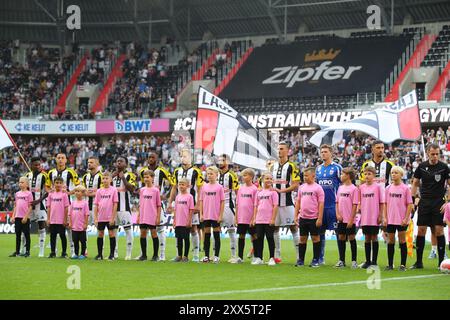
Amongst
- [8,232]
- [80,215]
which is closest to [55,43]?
[8,232]

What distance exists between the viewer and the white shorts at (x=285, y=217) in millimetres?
19625

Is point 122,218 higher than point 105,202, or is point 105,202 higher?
point 105,202

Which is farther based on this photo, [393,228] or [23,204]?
Result: [23,204]

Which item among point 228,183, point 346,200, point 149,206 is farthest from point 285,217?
point 149,206

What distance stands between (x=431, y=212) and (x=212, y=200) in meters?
4.94

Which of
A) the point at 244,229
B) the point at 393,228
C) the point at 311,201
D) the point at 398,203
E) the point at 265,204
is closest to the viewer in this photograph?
the point at 398,203

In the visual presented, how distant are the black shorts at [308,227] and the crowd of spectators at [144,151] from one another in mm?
20292

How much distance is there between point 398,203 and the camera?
57.9 feet

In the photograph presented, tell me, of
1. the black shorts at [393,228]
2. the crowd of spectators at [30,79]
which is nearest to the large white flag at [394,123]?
the black shorts at [393,228]

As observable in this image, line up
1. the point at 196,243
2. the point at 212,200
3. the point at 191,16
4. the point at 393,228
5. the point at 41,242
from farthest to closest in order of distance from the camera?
the point at 191,16, the point at 41,242, the point at 196,243, the point at 212,200, the point at 393,228

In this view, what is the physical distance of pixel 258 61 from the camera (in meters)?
58.1

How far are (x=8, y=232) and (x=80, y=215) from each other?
841 inches

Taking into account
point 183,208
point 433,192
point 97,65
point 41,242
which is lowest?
point 41,242

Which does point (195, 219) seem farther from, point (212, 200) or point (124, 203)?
point (124, 203)
